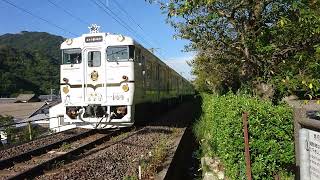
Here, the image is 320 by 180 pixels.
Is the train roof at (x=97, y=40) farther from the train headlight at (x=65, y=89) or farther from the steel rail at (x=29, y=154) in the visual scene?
the steel rail at (x=29, y=154)

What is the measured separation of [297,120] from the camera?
4824mm

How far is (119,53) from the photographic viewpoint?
16.1 m

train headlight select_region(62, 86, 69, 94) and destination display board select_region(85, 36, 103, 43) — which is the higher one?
destination display board select_region(85, 36, 103, 43)


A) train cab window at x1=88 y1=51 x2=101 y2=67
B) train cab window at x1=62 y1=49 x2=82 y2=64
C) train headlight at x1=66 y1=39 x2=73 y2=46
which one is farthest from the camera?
train headlight at x1=66 y1=39 x2=73 y2=46

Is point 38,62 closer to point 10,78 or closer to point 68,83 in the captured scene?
point 10,78

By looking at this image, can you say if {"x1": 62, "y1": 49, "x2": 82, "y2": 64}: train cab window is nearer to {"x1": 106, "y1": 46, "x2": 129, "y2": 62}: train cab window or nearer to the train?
the train

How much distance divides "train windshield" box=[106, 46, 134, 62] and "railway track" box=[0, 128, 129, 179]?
270 cm

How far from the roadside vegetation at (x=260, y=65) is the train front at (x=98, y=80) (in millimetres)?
2993

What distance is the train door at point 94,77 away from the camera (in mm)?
→ 16031

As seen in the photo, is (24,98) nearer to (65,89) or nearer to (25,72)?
(25,72)

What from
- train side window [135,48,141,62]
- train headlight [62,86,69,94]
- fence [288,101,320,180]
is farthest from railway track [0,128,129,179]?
fence [288,101,320,180]

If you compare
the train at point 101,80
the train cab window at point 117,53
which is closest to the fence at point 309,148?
the train at point 101,80

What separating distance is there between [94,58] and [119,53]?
0.98 meters

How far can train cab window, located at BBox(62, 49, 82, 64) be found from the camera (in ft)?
54.0
